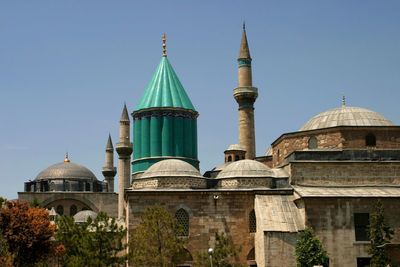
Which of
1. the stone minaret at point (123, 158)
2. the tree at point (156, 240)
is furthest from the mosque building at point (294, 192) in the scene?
the stone minaret at point (123, 158)

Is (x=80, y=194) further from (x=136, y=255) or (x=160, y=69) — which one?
(x=136, y=255)

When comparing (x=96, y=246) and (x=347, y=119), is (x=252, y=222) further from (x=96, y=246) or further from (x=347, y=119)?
(x=347, y=119)

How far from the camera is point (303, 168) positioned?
21047 millimetres

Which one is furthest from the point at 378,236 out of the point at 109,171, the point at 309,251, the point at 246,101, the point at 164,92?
the point at 109,171

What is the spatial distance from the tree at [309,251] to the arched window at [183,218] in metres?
3.81

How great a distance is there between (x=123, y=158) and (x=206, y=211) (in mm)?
9445

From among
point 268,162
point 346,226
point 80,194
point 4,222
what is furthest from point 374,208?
point 80,194

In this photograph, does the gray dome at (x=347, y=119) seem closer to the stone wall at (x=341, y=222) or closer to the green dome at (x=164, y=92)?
the stone wall at (x=341, y=222)

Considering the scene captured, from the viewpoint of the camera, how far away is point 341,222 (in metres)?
19.6

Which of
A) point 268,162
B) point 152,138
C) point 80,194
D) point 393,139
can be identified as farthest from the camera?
point 80,194

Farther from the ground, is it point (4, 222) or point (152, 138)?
point (152, 138)

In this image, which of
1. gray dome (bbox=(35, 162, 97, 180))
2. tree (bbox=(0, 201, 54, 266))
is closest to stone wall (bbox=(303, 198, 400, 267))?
tree (bbox=(0, 201, 54, 266))

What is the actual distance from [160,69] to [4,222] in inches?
442

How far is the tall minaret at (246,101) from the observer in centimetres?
2617
